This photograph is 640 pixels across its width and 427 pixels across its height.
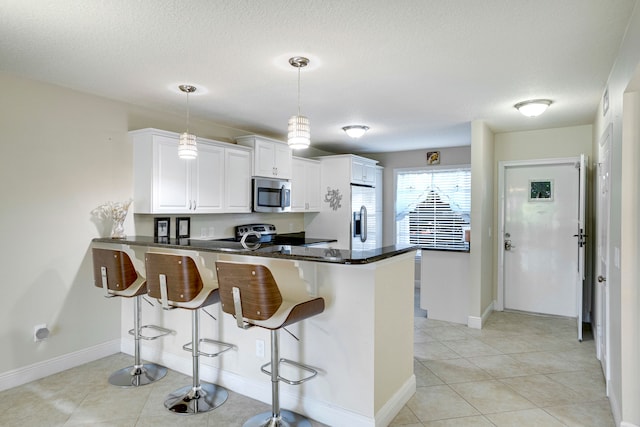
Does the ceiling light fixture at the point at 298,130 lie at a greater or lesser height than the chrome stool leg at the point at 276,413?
greater

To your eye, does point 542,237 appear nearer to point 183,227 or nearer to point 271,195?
point 271,195

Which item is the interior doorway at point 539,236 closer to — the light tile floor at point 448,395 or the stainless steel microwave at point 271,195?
the light tile floor at point 448,395

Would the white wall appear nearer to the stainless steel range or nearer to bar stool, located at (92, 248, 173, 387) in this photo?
bar stool, located at (92, 248, 173, 387)

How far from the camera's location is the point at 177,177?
388 centimetres

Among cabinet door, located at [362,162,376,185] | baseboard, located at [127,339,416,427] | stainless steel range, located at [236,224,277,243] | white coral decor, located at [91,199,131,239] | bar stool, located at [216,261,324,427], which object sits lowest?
baseboard, located at [127,339,416,427]

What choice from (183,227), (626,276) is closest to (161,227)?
(183,227)

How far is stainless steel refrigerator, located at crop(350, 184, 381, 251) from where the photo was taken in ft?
19.8

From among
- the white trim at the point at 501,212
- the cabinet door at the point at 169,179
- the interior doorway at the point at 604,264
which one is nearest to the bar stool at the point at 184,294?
the cabinet door at the point at 169,179

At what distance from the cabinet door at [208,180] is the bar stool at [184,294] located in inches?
56.3

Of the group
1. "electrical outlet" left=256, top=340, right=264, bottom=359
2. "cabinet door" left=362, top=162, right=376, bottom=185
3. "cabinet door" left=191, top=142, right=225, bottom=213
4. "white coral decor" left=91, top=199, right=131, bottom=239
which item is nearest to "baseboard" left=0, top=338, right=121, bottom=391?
"white coral decor" left=91, top=199, right=131, bottom=239

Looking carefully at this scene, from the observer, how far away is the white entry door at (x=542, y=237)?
486 cm

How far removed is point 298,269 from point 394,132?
323cm

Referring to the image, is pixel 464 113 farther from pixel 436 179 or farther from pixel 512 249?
pixel 436 179

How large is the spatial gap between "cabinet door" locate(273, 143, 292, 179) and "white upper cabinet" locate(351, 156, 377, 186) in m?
1.15
